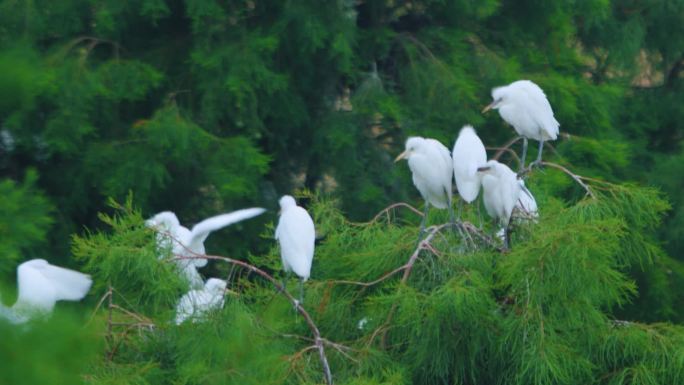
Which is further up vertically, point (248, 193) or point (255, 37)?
point (255, 37)

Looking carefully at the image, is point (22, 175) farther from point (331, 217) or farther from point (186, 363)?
point (186, 363)

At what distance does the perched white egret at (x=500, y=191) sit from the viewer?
14.3ft

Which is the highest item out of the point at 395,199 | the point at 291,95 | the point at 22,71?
the point at 22,71

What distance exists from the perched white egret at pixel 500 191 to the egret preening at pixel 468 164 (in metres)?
0.04

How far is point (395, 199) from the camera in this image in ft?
24.2

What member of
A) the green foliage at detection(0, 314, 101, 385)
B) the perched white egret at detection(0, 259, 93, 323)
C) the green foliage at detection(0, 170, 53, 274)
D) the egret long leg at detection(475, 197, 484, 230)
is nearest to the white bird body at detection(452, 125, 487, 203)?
the egret long leg at detection(475, 197, 484, 230)

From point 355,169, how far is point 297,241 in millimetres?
3181

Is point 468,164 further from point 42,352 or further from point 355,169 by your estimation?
point 355,169

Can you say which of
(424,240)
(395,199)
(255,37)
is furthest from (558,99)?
(424,240)

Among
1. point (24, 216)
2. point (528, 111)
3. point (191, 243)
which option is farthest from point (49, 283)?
point (528, 111)

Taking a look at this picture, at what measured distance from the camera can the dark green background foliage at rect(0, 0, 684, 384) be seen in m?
4.03

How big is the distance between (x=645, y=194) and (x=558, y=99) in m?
3.20

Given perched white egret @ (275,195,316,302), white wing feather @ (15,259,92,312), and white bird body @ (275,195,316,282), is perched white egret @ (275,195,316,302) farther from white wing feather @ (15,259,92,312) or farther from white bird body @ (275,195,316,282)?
white wing feather @ (15,259,92,312)

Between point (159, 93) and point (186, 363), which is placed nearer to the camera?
point (186, 363)
